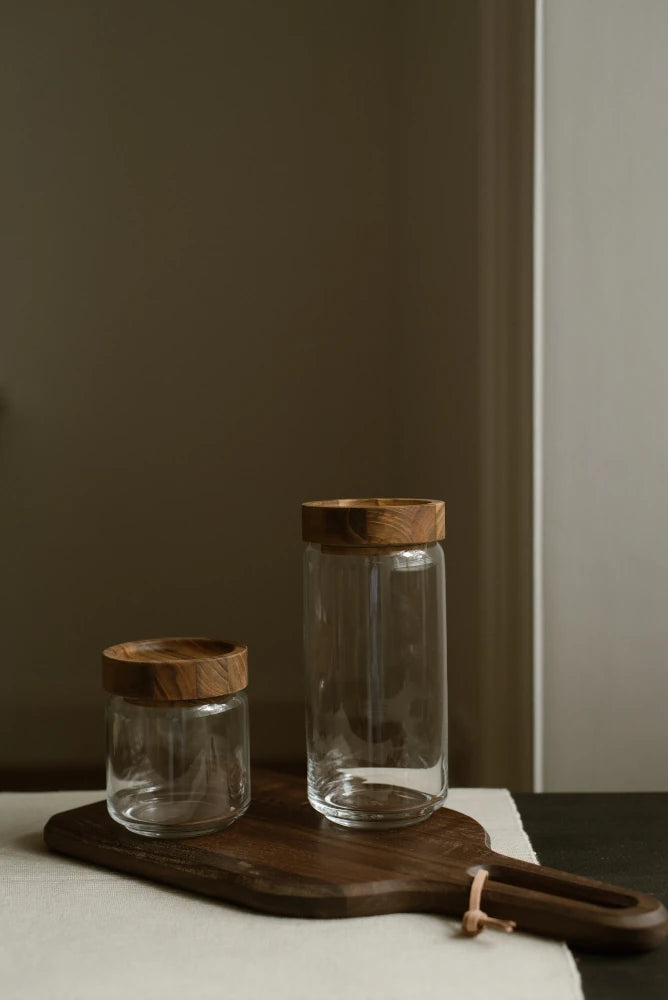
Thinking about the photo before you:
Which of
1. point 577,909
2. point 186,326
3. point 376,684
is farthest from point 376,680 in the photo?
point 186,326

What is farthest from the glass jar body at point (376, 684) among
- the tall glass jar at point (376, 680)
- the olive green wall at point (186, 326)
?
the olive green wall at point (186, 326)

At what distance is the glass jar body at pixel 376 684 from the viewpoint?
0.74 metres

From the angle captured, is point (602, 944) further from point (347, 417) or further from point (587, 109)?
point (347, 417)

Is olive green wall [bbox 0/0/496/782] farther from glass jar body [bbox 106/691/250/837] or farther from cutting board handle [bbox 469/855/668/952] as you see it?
cutting board handle [bbox 469/855/668/952]

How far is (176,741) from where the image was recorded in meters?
0.71

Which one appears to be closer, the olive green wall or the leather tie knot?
the leather tie knot

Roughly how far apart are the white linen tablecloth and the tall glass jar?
0.13 meters

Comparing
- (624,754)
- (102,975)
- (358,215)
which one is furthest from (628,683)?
(358,215)

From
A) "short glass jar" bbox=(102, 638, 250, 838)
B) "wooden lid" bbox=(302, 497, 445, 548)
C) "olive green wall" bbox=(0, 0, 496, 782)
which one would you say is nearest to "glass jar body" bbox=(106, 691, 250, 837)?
"short glass jar" bbox=(102, 638, 250, 838)

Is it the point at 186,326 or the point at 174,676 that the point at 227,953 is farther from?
the point at 186,326

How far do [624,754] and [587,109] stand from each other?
27.3 inches

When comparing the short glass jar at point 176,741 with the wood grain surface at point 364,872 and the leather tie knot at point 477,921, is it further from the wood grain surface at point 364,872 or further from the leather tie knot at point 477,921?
the leather tie knot at point 477,921

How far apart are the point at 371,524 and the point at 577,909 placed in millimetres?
264

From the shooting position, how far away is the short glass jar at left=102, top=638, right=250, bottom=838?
27.5 inches
